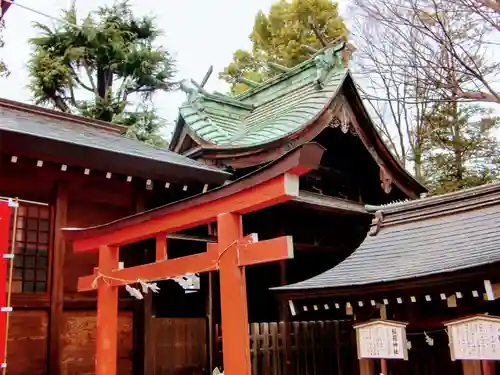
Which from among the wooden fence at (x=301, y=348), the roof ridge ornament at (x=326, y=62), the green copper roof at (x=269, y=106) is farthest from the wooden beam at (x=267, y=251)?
the roof ridge ornament at (x=326, y=62)

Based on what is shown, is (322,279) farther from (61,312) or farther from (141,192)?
(61,312)

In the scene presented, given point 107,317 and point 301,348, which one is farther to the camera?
point 301,348

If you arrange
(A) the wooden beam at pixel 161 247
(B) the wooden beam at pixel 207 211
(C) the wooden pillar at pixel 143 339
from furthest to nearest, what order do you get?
(C) the wooden pillar at pixel 143 339
(A) the wooden beam at pixel 161 247
(B) the wooden beam at pixel 207 211

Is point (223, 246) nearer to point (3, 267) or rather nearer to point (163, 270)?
point (163, 270)

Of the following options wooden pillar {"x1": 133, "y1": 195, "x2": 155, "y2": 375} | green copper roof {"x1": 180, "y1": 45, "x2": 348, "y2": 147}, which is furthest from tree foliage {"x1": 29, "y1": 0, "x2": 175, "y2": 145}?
wooden pillar {"x1": 133, "y1": 195, "x2": 155, "y2": 375}

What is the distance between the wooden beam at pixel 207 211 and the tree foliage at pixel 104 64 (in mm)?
15958

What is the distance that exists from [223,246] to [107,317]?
2111mm

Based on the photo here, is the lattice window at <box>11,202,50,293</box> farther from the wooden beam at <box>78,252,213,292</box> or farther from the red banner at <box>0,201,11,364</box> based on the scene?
the red banner at <box>0,201,11,364</box>

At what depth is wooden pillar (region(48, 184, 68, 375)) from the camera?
20.0 ft

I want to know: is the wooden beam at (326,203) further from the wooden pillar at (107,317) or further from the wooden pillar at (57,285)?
the wooden pillar at (107,317)

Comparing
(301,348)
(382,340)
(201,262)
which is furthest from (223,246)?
(301,348)

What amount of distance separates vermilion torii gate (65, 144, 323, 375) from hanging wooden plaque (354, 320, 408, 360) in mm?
3663

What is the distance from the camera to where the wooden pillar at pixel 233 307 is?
4094 millimetres

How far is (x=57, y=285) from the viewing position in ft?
20.5
